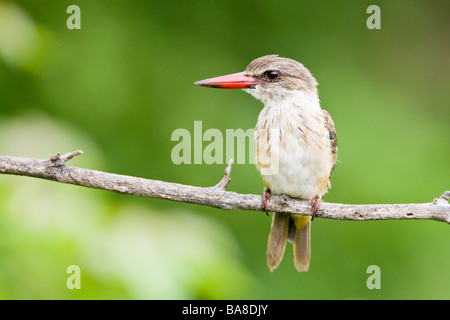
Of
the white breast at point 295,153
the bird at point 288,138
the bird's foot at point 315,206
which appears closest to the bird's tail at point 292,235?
the bird at point 288,138

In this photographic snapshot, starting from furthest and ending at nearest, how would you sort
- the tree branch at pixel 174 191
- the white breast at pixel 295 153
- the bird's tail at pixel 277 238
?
the bird's tail at pixel 277 238
the white breast at pixel 295 153
the tree branch at pixel 174 191

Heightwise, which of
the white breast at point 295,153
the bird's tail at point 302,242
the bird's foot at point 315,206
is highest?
the white breast at point 295,153

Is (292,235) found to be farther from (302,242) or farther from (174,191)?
(174,191)

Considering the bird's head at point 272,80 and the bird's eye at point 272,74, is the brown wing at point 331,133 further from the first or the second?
the bird's eye at point 272,74

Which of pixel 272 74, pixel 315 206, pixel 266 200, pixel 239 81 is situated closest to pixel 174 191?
pixel 266 200

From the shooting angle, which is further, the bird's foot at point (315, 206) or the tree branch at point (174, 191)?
the bird's foot at point (315, 206)

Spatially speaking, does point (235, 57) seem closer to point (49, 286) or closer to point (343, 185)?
point (343, 185)

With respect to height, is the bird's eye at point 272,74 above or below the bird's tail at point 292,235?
above

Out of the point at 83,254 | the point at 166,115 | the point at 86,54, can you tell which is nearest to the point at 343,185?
the point at 166,115
